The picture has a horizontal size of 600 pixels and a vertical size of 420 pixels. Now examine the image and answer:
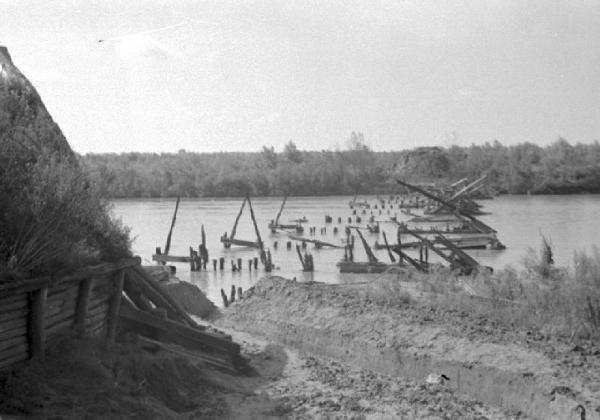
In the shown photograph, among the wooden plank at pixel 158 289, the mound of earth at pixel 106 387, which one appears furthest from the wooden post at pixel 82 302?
the wooden plank at pixel 158 289

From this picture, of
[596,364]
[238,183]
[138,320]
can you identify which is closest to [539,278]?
[596,364]

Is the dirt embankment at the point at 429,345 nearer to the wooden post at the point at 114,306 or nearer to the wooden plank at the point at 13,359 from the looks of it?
the wooden post at the point at 114,306

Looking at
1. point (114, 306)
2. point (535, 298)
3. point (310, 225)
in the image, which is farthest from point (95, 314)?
point (310, 225)

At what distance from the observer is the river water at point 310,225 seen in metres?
30.0

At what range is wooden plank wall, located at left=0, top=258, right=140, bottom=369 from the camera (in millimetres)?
7426

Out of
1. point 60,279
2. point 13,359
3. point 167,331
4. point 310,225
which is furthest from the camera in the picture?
point 310,225

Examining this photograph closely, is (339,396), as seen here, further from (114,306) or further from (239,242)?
(239,242)

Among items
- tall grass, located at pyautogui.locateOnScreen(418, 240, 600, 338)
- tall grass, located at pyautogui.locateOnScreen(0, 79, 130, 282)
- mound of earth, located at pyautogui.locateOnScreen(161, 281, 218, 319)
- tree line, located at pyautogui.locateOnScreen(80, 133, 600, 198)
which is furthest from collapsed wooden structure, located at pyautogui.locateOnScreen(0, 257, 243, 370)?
tree line, located at pyautogui.locateOnScreen(80, 133, 600, 198)

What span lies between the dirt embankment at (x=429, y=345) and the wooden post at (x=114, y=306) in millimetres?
3936

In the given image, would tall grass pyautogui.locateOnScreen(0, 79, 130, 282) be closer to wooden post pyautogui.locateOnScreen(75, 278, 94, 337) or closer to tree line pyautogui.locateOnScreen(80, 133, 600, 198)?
wooden post pyautogui.locateOnScreen(75, 278, 94, 337)

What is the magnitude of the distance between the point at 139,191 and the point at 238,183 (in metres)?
10.6

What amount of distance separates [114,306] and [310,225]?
4376 cm

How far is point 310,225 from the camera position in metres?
53.2

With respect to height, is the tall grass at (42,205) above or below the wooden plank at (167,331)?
above
